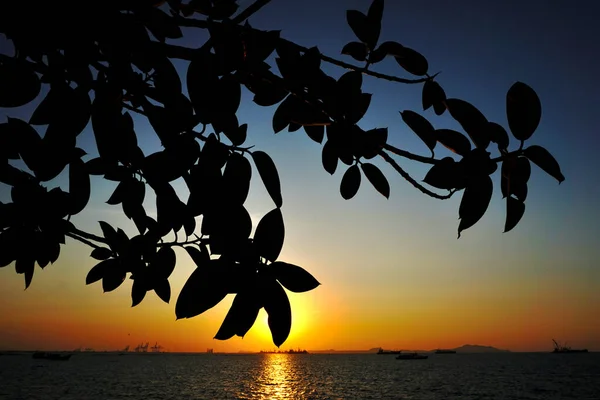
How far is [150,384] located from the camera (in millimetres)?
83000

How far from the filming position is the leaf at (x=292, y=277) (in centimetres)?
91

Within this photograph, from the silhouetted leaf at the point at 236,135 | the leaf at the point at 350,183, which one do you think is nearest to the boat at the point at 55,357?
the leaf at the point at 350,183

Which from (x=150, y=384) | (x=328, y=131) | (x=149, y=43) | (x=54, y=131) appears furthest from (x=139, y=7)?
(x=150, y=384)

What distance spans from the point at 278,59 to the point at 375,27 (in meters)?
0.36

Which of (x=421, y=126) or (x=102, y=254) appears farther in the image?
(x=102, y=254)

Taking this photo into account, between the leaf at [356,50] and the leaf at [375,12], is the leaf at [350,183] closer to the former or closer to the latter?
the leaf at [356,50]

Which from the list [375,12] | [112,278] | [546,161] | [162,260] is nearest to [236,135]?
[375,12]

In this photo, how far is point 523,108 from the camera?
1.17 m

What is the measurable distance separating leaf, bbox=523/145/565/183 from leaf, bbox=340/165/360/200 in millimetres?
699

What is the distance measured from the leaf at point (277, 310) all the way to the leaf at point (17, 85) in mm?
889

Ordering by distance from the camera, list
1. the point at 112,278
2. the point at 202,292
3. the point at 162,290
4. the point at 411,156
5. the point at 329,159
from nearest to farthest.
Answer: the point at 202,292 < the point at 411,156 < the point at 329,159 < the point at 162,290 < the point at 112,278

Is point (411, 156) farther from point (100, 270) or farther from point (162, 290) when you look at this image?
point (100, 270)

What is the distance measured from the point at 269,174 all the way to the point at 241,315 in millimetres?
336

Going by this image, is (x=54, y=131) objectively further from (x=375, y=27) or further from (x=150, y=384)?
(x=150, y=384)
